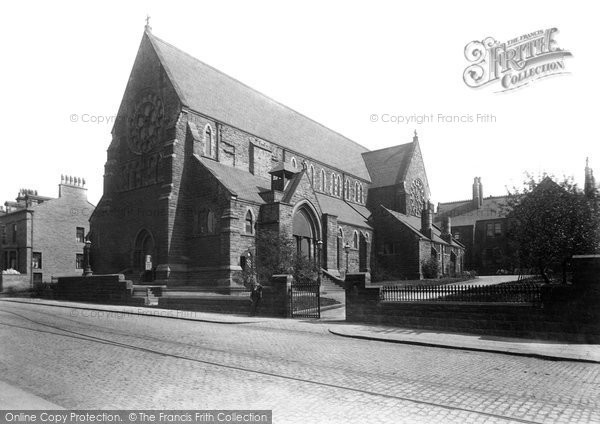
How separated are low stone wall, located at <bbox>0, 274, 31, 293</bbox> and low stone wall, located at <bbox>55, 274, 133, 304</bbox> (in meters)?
12.8

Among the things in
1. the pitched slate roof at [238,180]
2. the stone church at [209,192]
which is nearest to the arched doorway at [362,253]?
the stone church at [209,192]

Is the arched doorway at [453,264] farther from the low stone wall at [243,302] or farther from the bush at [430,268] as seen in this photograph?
the low stone wall at [243,302]

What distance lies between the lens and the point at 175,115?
3033 cm

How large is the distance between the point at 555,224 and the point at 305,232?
17126mm

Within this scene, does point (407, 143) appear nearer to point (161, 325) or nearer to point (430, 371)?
point (161, 325)

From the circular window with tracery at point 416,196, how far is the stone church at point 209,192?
661cm

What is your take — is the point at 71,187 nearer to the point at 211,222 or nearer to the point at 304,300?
the point at 211,222

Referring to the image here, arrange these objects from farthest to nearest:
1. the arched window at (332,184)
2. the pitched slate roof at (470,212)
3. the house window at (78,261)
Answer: the pitched slate roof at (470,212) → the house window at (78,261) → the arched window at (332,184)

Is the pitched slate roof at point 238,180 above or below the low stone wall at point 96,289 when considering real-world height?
above

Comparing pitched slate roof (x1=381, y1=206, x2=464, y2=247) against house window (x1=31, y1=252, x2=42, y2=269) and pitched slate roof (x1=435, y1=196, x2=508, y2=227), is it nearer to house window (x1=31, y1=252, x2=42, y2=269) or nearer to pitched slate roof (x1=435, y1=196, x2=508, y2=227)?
pitched slate roof (x1=435, y1=196, x2=508, y2=227)

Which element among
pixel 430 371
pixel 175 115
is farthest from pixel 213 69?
pixel 430 371

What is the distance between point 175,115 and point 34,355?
73.3 ft

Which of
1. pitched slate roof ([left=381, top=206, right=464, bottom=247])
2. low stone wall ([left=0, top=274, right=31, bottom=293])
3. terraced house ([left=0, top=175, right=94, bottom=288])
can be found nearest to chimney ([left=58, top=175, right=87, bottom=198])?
terraced house ([left=0, top=175, right=94, bottom=288])

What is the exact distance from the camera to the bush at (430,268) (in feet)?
135
